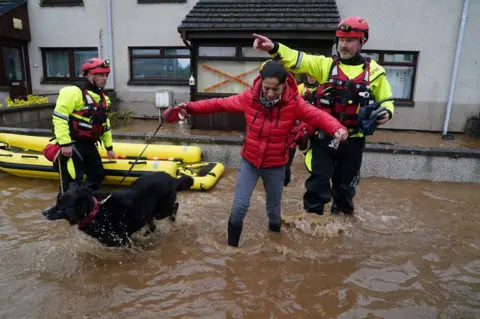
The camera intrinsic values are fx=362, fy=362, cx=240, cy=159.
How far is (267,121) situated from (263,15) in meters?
8.09

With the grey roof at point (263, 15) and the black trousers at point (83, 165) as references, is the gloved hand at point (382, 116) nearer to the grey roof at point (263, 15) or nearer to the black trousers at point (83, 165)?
the black trousers at point (83, 165)

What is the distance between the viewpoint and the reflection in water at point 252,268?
301 cm

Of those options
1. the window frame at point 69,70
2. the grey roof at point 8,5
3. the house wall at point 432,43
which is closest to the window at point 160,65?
the window frame at point 69,70

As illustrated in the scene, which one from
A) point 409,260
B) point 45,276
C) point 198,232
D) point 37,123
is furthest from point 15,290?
point 37,123

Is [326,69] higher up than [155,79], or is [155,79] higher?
[326,69]

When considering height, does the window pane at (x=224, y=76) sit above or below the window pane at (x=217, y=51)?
below

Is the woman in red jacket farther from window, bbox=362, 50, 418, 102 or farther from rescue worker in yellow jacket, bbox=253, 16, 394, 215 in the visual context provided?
window, bbox=362, 50, 418, 102

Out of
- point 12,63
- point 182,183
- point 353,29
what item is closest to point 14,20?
point 12,63

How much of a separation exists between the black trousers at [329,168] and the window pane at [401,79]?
8.49m

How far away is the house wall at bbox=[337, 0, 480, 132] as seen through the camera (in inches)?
420

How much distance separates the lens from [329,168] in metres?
4.09

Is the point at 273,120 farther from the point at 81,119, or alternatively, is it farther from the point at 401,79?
the point at 401,79

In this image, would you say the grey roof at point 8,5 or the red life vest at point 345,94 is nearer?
the red life vest at point 345,94

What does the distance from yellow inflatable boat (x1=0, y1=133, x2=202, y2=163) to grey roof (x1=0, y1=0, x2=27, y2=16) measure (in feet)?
23.8
